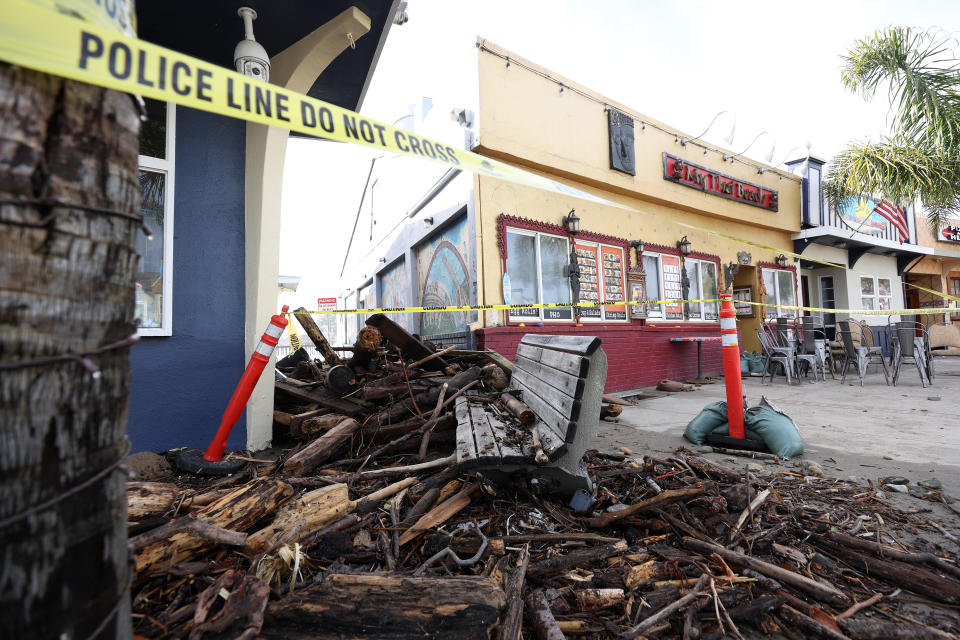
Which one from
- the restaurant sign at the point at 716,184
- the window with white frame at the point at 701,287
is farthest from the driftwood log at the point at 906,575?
the restaurant sign at the point at 716,184

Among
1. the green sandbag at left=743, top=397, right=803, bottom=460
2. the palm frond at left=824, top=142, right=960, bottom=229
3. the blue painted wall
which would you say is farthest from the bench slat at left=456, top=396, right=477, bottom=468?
the palm frond at left=824, top=142, right=960, bottom=229

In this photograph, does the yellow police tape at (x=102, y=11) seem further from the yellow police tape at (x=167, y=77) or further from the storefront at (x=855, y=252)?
the storefront at (x=855, y=252)

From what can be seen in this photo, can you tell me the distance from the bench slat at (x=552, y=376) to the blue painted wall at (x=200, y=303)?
2.75m

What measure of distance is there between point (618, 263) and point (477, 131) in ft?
14.5

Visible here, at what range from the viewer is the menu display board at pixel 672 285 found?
10828 millimetres

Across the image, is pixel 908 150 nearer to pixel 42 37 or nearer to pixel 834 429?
pixel 834 429

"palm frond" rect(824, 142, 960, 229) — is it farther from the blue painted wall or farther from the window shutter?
the blue painted wall

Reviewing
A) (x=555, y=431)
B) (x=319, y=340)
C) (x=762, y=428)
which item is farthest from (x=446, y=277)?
(x=555, y=431)

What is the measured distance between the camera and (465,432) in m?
2.71

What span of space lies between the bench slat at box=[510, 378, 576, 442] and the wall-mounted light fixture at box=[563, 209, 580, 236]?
19.7 feet

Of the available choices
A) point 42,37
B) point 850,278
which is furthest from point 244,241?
point 850,278

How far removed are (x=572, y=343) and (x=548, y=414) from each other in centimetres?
46

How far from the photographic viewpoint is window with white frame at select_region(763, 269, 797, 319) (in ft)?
44.1

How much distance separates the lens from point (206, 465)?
340cm
